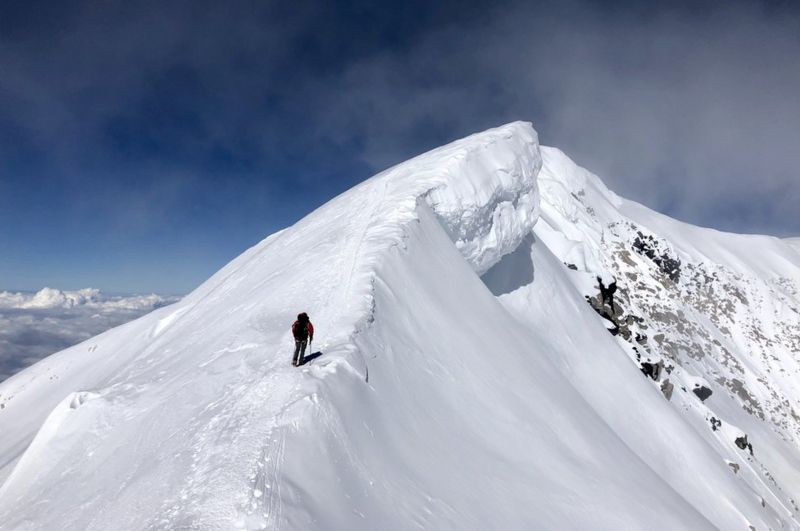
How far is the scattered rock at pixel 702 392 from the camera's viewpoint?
36344 mm

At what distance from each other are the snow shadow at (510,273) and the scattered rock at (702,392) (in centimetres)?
2446

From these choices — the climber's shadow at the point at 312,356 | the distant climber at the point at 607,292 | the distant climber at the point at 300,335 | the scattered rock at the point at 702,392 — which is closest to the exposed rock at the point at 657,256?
the scattered rock at the point at 702,392

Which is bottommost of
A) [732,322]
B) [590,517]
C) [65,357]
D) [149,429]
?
[590,517]

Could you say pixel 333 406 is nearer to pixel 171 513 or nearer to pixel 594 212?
pixel 171 513

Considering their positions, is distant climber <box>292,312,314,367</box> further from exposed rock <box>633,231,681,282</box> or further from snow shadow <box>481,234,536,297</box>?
exposed rock <box>633,231,681,282</box>

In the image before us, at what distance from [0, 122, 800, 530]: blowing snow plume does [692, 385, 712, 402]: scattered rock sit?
7.69 m

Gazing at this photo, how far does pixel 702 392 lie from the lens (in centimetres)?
3684

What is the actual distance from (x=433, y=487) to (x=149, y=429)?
5.61 metres

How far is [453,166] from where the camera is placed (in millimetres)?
18578

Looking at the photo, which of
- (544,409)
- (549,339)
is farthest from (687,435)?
(544,409)

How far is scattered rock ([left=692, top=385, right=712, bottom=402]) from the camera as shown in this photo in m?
36.3

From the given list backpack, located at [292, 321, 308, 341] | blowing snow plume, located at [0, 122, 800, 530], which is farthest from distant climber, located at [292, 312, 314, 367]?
blowing snow plume, located at [0, 122, 800, 530]

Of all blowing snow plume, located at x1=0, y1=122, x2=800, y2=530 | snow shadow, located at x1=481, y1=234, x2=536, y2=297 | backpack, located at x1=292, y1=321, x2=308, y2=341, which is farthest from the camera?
snow shadow, located at x1=481, y1=234, x2=536, y2=297

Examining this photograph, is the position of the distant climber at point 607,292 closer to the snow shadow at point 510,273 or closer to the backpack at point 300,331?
the snow shadow at point 510,273
